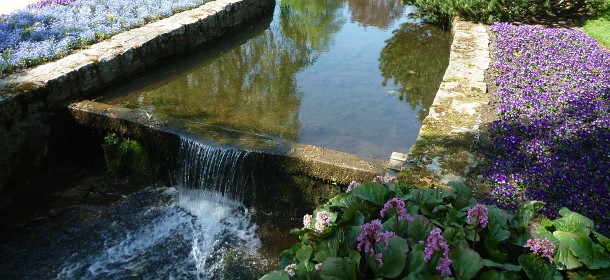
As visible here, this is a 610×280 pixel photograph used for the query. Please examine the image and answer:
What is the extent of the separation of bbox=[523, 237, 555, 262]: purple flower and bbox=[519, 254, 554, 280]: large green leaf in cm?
2

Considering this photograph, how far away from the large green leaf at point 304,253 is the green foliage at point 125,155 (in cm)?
342

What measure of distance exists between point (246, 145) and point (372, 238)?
111 inches

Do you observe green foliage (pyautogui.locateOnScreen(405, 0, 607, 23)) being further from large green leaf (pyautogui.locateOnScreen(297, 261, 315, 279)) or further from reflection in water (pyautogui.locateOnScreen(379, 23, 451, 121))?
large green leaf (pyautogui.locateOnScreen(297, 261, 315, 279))

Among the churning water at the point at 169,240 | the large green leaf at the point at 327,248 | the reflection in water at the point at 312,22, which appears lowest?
the churning water at the point at 169,240

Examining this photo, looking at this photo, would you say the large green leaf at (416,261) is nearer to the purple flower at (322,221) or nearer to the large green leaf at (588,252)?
the purple flower at (322,221)

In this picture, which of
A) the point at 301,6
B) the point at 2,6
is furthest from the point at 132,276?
the point at 301,6

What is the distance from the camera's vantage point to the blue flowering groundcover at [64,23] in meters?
5.85

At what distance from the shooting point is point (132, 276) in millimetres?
4082

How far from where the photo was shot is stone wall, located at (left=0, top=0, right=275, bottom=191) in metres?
4.97

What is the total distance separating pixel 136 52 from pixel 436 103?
3941 mm

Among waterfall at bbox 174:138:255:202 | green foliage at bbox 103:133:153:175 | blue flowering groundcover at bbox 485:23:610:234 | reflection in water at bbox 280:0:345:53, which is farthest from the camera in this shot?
reflection in water at bbox 280:0:345:53

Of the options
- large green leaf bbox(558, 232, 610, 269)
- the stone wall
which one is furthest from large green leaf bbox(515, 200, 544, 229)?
the stone wall

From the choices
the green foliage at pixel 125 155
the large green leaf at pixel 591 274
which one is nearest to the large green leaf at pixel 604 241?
the large green leaf at pixel 591 274

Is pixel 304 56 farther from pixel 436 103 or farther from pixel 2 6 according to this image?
pixel 2 6
